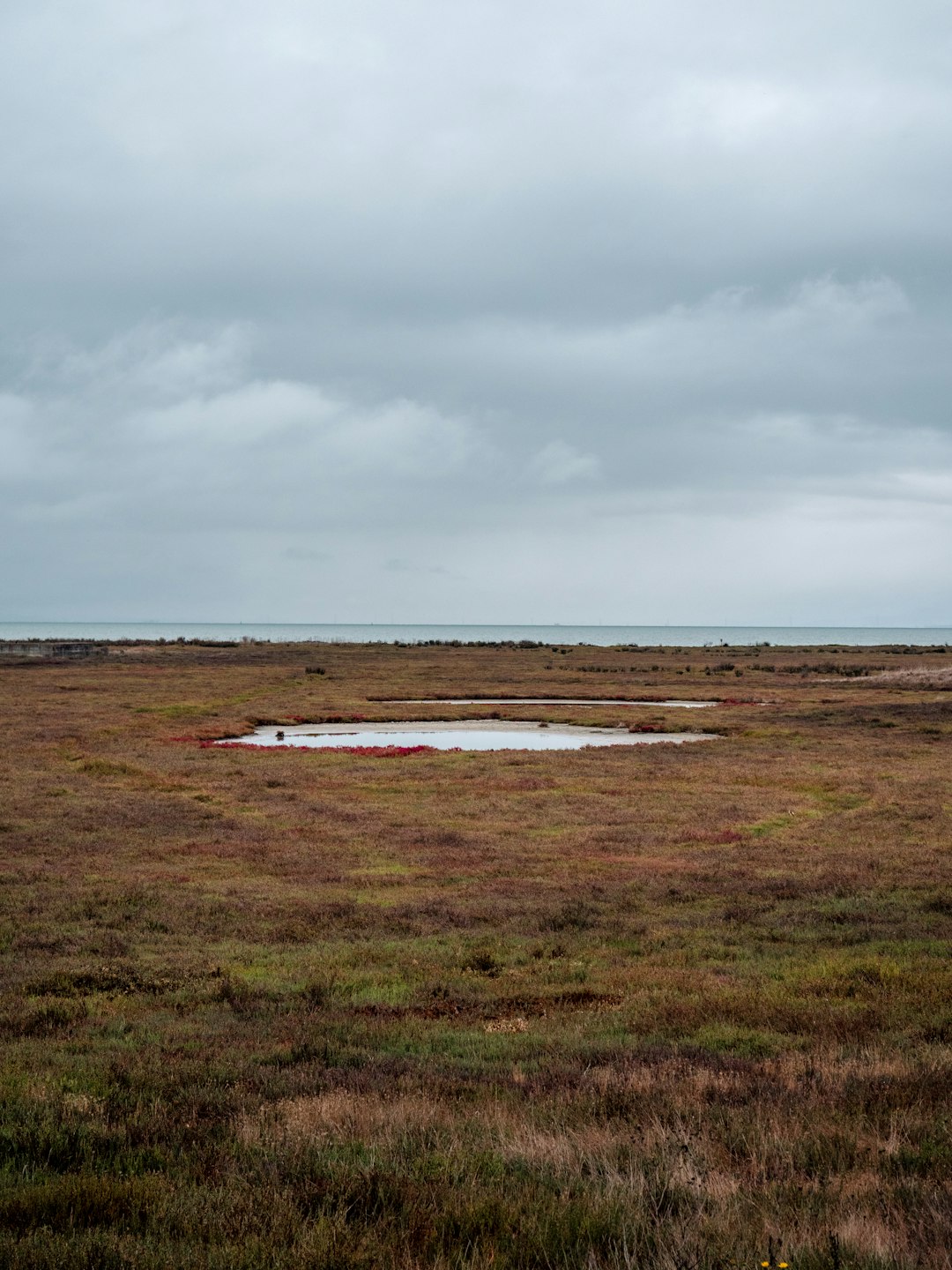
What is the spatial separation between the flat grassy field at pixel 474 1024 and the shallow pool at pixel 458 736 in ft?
57.6

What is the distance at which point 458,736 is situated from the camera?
6094 centimetres

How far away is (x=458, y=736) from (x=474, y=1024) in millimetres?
48596

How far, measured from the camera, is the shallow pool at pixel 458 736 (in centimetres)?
5525

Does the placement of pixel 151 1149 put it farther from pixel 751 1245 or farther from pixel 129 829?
pixel 129 829

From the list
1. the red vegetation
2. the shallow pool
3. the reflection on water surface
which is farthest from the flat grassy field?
the reflection on water surface

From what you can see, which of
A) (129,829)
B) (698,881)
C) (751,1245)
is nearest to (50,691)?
(129,829)

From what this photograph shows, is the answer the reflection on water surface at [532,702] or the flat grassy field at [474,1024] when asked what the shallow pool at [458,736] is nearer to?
the reflection on water surface at [532,702]

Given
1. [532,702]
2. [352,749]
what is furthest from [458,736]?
[532,702]

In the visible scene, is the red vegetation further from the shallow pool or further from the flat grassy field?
the flat grassy field

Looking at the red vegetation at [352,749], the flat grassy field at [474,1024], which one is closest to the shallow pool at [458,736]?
the red vegetation at [352,749]

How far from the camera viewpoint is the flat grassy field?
20.3 feet

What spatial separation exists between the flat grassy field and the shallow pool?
1756 centimetres

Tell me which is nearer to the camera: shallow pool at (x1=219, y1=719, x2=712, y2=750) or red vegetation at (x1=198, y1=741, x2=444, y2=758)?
red vegetation at (x1=198, y1=741, x2=444, y2=758)

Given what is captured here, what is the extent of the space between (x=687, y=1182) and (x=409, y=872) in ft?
56.5
